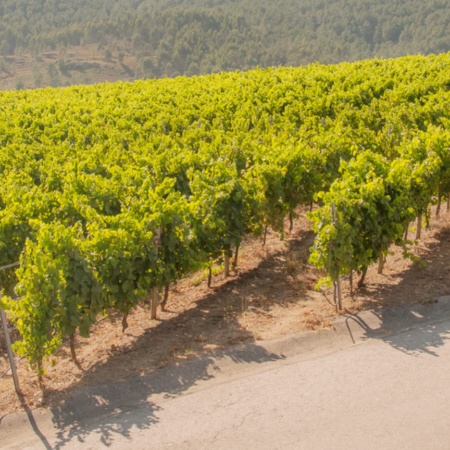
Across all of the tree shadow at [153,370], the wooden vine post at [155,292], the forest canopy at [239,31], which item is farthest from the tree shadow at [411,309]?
the forest canopy at [239,31]

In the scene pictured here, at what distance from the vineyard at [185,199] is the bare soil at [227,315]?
0.95 ft

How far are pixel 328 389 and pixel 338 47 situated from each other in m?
106

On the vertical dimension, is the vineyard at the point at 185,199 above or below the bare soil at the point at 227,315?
above

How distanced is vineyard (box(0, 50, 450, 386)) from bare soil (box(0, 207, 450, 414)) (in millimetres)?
290

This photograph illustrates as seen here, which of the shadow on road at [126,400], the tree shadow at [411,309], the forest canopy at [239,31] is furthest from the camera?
the forest canopy at [239,31]

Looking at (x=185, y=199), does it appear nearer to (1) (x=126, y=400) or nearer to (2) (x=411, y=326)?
(1) (x=126, y=400)

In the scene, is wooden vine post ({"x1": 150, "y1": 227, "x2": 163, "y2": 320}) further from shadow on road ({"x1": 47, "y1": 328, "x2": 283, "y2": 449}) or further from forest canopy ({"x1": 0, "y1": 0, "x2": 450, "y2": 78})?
forest canopy ({"x1": 0, "y1": 0, "x2": 450, "y2": 78})

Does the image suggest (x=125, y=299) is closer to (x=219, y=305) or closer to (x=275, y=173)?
(x=219, y=305)

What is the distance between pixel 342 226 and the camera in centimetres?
862

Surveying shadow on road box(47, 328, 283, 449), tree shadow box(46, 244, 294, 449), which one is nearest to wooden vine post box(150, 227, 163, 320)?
tree shadow box(46, 244, 294, 449)

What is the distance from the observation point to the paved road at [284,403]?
6.61m

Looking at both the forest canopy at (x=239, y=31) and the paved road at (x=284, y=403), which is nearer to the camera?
the paved road at (x=284, y=403)

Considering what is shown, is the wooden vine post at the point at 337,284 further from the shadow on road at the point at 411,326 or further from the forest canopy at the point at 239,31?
the forest canopy at the point at 239,31

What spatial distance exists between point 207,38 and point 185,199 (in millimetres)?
91113
